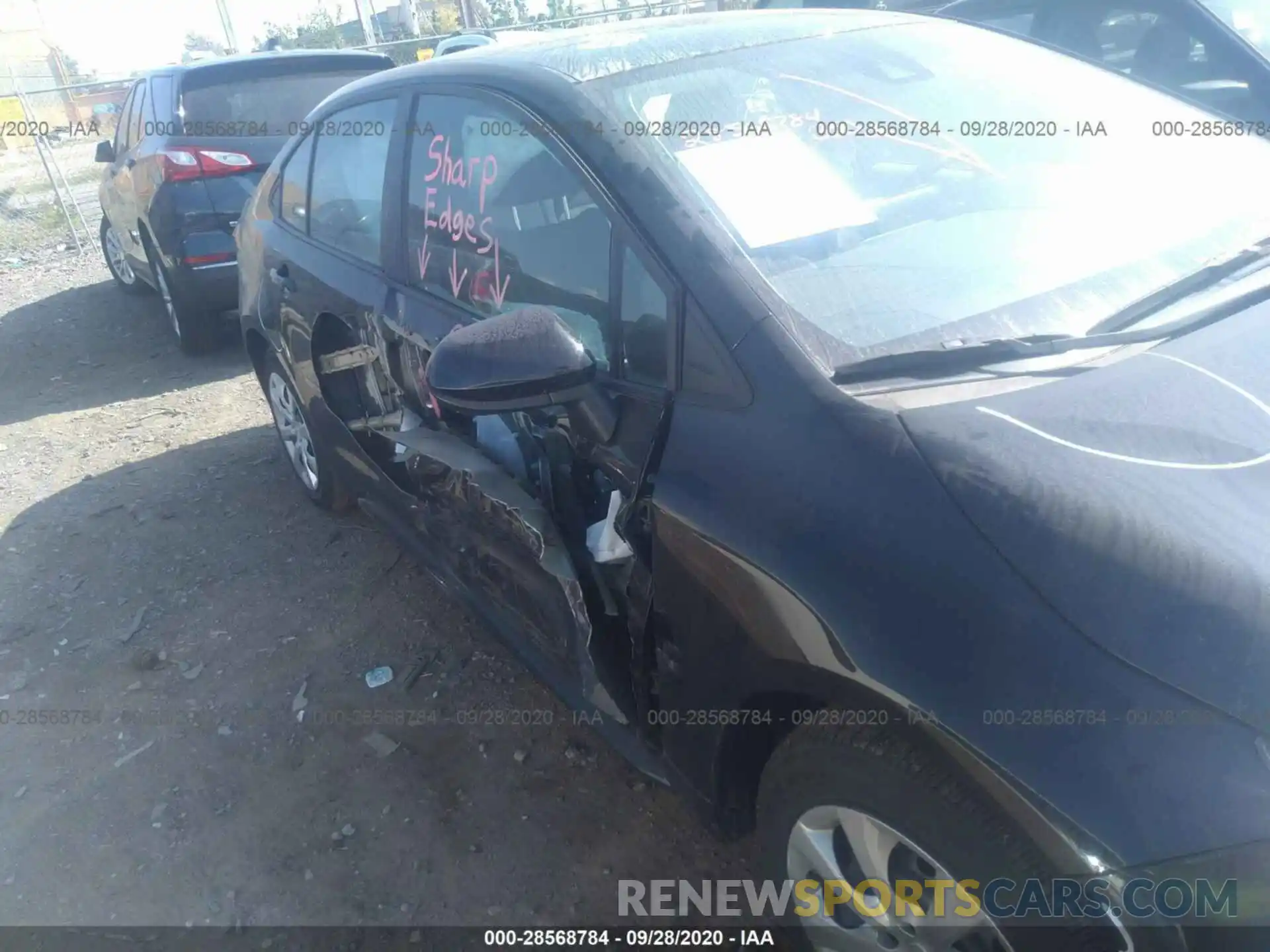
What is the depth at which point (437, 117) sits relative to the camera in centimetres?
260

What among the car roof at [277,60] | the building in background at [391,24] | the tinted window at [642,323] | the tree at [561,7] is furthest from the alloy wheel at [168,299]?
the tree at [561,7]

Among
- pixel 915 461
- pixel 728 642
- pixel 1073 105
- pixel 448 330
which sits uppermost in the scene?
pixel 1073 105

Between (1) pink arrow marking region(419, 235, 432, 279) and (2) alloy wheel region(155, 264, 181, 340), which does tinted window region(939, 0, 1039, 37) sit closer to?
(1) pink arrow marking region(419, 235, 432, 279)

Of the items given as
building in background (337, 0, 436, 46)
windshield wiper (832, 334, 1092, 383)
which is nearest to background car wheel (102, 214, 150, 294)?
windshield wiper (832, 334, 1092, 383)

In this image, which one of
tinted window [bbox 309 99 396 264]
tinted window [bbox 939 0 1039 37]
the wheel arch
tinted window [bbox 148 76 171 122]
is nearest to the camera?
tinted window [bbox 309 99 396 264]

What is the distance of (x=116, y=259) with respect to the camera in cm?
835

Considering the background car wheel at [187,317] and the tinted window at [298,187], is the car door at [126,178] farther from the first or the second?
the tinted window at [298,187]

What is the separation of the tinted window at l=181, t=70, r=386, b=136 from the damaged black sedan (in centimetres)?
374

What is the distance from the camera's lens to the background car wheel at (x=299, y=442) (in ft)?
12.8

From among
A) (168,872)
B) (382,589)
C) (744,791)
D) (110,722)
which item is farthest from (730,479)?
(110,722)

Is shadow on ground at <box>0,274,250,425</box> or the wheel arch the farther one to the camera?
shadow on ground at <box>0,274,250,425</box>

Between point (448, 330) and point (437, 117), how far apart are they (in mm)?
622

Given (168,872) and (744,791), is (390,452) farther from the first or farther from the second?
(744,791)

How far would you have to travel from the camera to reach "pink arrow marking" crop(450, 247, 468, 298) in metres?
2.48
